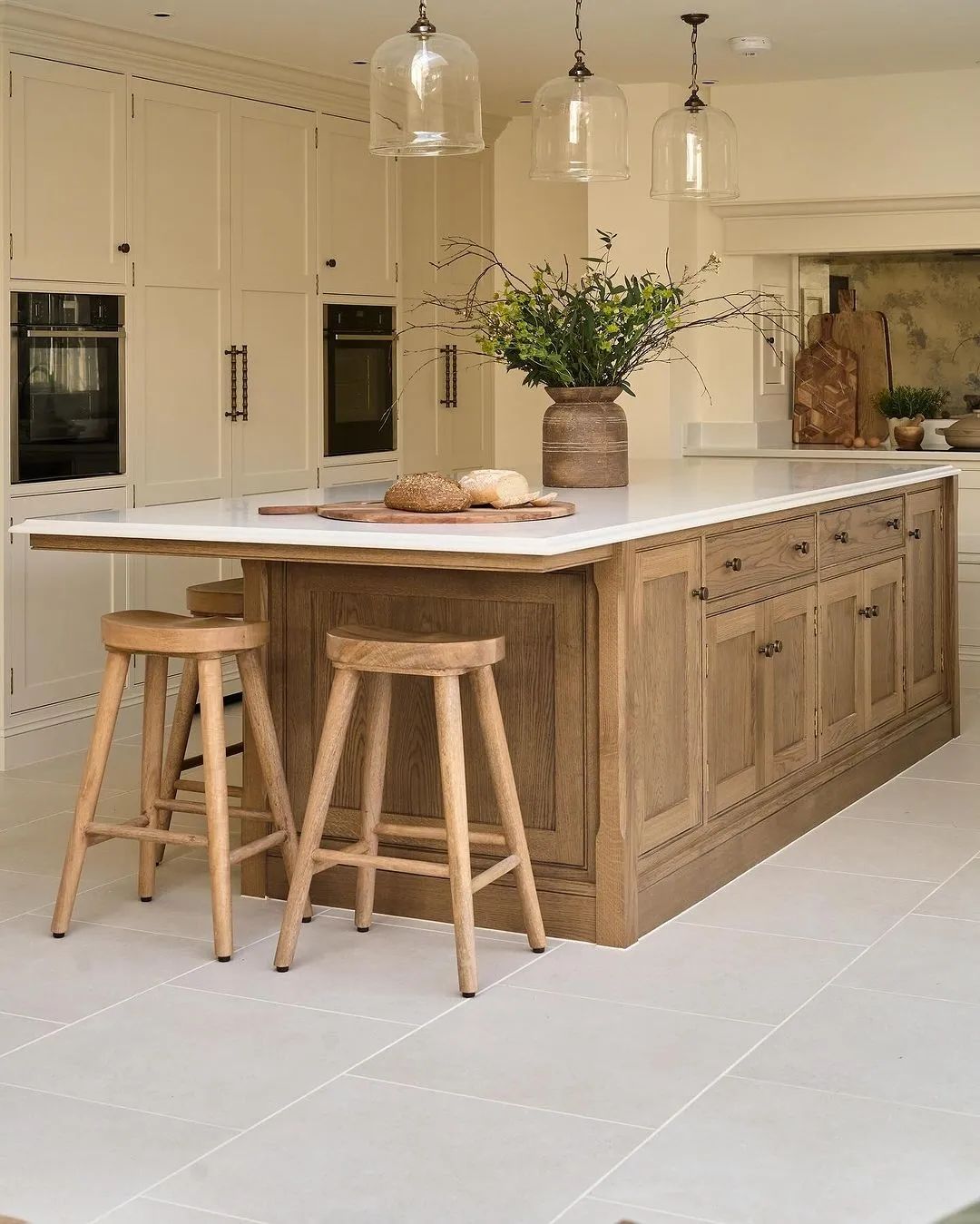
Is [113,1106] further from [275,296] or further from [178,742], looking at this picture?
[275,296]

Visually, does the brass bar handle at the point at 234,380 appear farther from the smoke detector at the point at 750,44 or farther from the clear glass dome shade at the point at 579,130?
the clear glass dome shade at the point at 579,130

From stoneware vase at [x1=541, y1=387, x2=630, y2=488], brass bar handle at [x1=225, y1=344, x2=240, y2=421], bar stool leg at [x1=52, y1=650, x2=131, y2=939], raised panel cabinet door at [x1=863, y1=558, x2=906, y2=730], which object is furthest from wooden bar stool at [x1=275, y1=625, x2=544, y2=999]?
brass bar handle at [x1=225, y1=344, x2=240, y2=421]

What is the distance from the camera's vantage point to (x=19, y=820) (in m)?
4.55

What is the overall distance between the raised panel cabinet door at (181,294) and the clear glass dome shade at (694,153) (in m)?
1.94

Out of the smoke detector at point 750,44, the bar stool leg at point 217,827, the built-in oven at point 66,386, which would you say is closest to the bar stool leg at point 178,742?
the bar stool leg at point 217,827

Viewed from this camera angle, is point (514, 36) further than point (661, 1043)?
Yes

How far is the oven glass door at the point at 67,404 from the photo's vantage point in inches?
203

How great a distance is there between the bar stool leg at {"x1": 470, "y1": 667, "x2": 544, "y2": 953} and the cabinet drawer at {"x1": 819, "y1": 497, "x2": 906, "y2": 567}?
1455mm

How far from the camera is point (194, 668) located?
12.9ft

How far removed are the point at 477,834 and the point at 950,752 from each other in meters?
2.53

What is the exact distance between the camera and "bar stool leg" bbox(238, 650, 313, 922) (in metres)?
3.52

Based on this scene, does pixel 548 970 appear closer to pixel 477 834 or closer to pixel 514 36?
pixel 477 834

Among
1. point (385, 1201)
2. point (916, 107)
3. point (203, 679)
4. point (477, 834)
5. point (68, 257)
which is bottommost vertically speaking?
point (385, 1201)

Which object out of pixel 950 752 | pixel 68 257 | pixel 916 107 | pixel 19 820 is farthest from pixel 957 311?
pixel 19 820
